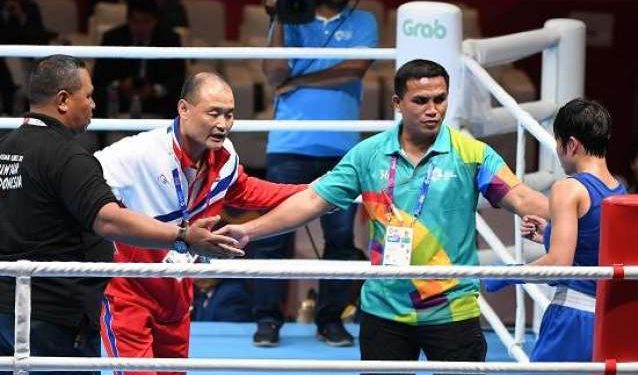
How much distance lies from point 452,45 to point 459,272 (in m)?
2.20

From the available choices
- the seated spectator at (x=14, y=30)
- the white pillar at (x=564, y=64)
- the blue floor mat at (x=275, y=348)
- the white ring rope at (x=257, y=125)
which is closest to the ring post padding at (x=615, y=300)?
the blue floor mat at (x=275, y=348)

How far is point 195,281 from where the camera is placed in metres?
6.77

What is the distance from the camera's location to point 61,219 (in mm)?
4199

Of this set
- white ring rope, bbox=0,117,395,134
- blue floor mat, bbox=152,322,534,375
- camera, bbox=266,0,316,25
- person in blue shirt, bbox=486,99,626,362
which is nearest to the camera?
person in blue shirt, bbox=486,99,626,362

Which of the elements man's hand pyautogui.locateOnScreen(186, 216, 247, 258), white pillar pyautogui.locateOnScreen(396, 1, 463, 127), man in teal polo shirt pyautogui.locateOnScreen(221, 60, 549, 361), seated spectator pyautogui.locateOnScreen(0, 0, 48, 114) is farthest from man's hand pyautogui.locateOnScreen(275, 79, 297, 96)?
seated spectator pyautogui.locateOnScreen(0, 0, 48, 114)

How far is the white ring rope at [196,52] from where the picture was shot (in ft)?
19.0

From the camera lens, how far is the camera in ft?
20.2

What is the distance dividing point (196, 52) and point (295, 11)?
0.50 m

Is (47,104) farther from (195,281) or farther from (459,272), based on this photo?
(195,281)

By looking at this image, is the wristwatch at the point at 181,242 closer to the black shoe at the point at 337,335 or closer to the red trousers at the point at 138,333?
the red trousers at the point at 138,333

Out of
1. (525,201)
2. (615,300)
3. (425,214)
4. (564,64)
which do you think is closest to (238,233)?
(425,214)

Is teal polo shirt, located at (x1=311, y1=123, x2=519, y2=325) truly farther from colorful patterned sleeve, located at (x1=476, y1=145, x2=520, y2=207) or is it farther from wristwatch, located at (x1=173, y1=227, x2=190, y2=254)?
wristwatch, located at (x1=173, y1=227, x2=190, y2=254)

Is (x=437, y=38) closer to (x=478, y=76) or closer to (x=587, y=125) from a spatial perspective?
(x=478, y=76)

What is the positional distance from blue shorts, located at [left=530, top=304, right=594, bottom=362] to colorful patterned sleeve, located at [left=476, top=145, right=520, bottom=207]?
1.16ft
